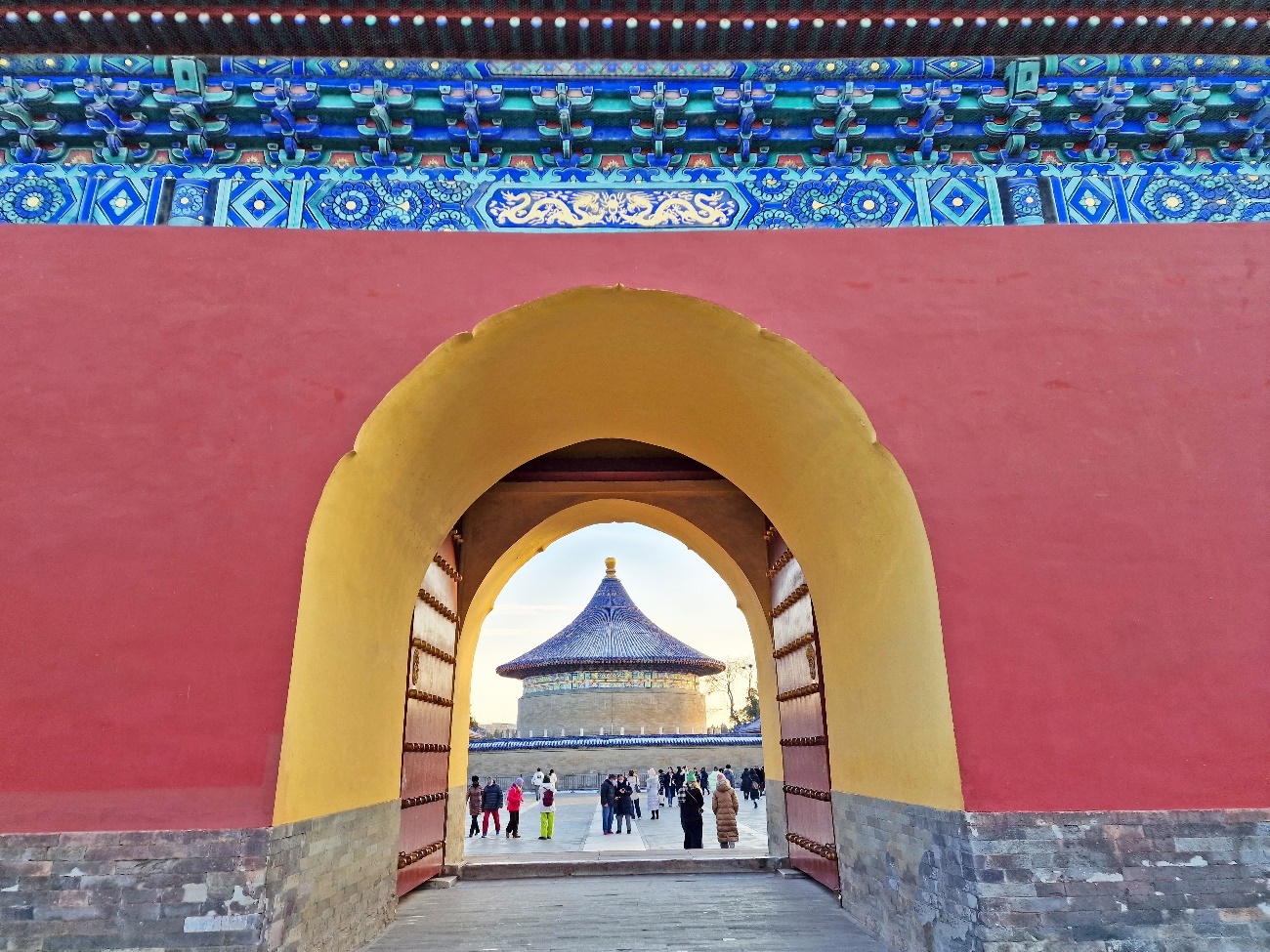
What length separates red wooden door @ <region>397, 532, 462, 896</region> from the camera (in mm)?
5555

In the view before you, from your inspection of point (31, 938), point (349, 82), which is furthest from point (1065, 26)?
point (31, 938)

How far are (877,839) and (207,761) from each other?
3.21 meters

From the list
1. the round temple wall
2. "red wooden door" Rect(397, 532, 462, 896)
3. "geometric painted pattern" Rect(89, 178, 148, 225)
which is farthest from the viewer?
the round temple wall

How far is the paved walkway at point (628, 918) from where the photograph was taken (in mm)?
4457

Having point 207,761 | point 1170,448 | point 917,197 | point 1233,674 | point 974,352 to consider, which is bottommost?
point 207,761

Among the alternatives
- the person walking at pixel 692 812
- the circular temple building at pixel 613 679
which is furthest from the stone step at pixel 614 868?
the circular temple building at pixel 613 679

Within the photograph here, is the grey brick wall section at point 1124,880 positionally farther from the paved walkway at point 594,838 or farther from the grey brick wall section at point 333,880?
the paved walkway at point 594,838

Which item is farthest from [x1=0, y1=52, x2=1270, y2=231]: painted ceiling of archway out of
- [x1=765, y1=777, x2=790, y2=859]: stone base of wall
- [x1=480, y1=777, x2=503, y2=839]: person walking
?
[x1=480, y1=777, x2=503, y2=839]: person walking

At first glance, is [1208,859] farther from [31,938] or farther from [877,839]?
[31,938]

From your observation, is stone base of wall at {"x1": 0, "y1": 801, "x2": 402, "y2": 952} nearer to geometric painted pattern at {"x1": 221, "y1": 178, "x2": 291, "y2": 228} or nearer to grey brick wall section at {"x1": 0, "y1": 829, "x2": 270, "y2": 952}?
grey brick wall section at {"x1": 0, "y1": 829, "x2": 270, "y2": 952}

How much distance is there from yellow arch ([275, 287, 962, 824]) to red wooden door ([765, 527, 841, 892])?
502mm

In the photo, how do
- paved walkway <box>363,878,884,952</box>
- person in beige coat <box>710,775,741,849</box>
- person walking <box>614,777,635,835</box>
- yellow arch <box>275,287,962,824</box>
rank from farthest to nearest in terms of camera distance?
person walking <box>614,777,635,835</box>
person in beige coat <box>710,775,741,849</box>
paved walkway <box>363,878,884,952</box>
yellow arch <box>275,287,962,824</box>

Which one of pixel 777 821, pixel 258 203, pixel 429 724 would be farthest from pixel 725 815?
pixel 258 203

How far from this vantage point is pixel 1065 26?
430 centimetres
